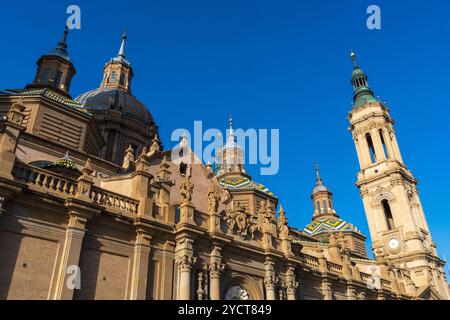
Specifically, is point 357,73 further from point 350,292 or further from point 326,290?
point 326,290

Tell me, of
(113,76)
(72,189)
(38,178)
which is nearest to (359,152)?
(113,76)

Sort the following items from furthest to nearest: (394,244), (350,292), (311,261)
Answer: (394,244) < (350,292) < (311,261)

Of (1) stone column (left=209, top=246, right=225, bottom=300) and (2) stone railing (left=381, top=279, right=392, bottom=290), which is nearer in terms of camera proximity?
(1) stone column (left=209, top=246, right=225, bottom=300)

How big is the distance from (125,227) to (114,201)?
128 centimetres

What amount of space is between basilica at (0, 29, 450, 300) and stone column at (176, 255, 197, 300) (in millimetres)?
45

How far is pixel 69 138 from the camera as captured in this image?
27328mm

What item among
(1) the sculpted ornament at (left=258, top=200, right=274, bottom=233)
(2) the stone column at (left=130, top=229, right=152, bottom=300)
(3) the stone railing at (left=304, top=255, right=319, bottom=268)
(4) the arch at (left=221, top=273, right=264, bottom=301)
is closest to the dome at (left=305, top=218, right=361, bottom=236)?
(3) the stone railing at (left=304, top=255, right=319, bottom=268)

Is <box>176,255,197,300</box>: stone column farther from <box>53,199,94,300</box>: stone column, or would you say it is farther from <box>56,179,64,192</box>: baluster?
<box>56,179,64,192</box>: baluster

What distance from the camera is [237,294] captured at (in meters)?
19.8

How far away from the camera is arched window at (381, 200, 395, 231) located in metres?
52.4

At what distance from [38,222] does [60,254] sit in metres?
1.46

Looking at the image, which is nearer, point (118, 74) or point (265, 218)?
point (265, 218)

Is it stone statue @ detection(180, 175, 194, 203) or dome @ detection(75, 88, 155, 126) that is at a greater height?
dome @ detection(75, 88, 155, 126)

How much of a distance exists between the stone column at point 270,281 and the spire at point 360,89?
4620 centimetres
